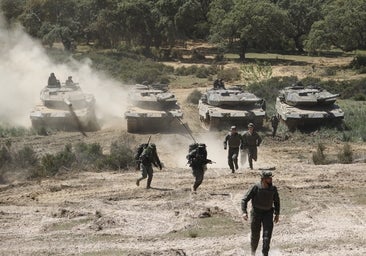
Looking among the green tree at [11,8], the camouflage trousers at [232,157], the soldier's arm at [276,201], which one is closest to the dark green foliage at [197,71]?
the green tree at [11,8]

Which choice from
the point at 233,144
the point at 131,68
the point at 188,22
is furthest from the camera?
the point at 188,22

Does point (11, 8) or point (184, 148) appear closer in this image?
point (184, 148)

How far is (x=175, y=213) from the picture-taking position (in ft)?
39.9

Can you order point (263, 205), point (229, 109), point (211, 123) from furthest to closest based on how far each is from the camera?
point (229, 109) → point (211, 123) → point (263, 205)

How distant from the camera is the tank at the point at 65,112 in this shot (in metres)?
22.8

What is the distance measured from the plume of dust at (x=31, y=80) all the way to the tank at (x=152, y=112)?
6.39ft

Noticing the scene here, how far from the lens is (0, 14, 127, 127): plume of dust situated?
87.0 ft

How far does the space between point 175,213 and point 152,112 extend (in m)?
10.5

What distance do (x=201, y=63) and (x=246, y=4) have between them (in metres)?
6.27

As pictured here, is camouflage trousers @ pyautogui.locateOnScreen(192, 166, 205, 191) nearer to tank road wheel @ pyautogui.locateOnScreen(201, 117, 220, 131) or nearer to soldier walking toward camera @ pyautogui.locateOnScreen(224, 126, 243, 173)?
soldier walking toward camera @ pyautogui.locateOnScreen(224, 126, 243, 173)

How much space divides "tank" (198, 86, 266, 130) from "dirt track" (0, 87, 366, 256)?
479 centimetres

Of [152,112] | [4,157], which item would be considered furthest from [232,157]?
[152,112]

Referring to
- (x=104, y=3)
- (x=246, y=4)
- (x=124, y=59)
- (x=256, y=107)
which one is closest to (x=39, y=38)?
(x=104, y=3)

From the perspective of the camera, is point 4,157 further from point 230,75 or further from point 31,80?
point 230,75
